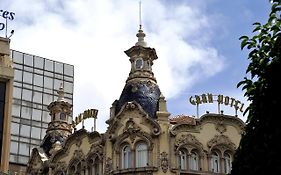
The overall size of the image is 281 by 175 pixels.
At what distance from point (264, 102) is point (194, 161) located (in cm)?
2599

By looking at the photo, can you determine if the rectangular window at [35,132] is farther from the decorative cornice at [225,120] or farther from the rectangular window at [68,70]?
the decorative cornice at [225,120]

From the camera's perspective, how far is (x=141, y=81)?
154 ft

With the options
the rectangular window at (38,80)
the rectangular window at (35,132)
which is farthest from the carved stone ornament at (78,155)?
the rectangular window at (38,80)

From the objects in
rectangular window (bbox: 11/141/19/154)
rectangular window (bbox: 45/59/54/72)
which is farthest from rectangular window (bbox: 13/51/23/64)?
rectangular window (bbox: 11/141/19/154)

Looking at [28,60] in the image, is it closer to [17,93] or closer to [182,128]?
[17,93]

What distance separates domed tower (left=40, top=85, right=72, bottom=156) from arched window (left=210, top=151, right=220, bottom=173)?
12.8m

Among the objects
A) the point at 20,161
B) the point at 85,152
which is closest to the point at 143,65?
the point at 85,152

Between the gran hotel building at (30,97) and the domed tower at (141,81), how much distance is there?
104 feet

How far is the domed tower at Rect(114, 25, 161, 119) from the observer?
4582cm

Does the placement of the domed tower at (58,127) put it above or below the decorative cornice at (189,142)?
above

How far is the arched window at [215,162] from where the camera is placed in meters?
44.5

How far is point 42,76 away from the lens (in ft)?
293

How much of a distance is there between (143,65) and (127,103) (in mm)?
4001

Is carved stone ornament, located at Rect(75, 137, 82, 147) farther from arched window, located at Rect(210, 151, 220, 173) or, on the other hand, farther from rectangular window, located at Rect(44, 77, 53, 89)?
rectangular window, located at Rect(44, 77, 53, 89)
